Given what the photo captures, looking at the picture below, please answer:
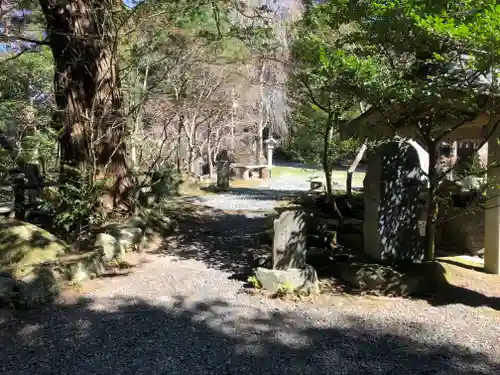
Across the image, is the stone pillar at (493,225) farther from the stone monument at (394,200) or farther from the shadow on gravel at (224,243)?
the shadow on gravel at (224,243)

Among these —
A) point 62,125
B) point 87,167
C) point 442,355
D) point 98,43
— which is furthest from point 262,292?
point 98,43

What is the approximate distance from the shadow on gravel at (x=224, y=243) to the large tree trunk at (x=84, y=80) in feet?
5.73

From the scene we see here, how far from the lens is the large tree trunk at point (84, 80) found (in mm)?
6387

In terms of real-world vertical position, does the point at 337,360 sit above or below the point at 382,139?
below

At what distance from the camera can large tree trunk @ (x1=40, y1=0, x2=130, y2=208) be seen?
6387 millimetres

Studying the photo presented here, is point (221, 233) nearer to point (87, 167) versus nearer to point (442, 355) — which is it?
point (87, 167)

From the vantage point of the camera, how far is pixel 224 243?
6859mm

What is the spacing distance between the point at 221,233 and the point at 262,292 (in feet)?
10.7

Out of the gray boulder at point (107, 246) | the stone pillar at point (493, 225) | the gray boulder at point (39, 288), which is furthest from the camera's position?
the gray boulder at point (107, 246)

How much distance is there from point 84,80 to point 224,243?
11.0 feet

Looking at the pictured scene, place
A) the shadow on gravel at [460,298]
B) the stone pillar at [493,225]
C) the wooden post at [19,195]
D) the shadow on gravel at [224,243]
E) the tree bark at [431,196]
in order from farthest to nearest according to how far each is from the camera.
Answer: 1. the wooden post at [19,195]
2. the shadow on gravel at [224,243]
3. the stone pillar at [493,225]
4. the tree bark at [431,196]
5. the shadow on gravel at [460,298]

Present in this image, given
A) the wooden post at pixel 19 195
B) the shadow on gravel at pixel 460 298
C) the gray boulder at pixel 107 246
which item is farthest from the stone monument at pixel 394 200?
the wooden post at pixel 19 195

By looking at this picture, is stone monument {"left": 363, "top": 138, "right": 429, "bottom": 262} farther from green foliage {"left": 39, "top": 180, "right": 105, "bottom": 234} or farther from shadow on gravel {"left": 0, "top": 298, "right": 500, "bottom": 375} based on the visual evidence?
green foliage {"left": 39, "top": 180, "right": 105, "bottom": 234}

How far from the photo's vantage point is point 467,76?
398 cm
